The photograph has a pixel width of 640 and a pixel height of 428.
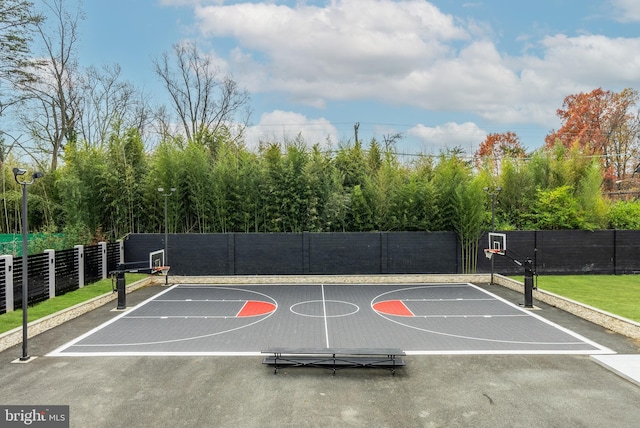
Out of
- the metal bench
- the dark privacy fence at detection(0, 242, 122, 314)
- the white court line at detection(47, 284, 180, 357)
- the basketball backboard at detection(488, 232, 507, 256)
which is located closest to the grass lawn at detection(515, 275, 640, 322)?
the basketball backboard at detection(488, 232, 507, 256)

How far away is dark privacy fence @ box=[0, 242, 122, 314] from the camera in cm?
965

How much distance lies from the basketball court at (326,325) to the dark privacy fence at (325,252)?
79.4 inches

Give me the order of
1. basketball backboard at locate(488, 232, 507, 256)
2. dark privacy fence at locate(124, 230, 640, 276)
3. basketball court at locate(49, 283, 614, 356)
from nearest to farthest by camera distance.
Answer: basketball court at locate(49, 283, 614, 356) < basketball backboard at locate(488, 232, 507, 256) < dark privacy fence at locate(124, 230, 640, 276)

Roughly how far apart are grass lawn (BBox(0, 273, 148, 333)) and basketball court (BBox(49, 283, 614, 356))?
57.7 inches

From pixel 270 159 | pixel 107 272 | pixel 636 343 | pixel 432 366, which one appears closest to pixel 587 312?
pixel 636 343

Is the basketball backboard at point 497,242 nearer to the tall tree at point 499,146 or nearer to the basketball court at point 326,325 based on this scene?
the basketball court at point 326,325

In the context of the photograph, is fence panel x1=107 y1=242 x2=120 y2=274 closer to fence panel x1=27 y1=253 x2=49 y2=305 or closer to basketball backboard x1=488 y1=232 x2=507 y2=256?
fence panel x1=27 y1=253 x2=49 y2=305

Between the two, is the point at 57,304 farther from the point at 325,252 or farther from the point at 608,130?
the point at 608,130

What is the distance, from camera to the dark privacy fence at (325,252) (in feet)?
50.4

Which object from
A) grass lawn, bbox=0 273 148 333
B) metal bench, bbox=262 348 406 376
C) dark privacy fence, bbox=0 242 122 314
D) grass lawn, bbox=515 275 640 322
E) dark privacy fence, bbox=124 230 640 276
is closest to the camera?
metal bench, bbox=262 348 406 376

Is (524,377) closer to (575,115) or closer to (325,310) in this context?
(325,310)

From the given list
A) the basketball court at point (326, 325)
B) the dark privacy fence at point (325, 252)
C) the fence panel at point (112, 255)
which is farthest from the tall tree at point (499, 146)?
the fence panel at point (112, 255)

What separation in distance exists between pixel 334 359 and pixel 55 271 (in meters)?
9.29

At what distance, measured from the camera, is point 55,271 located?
11531 mm
